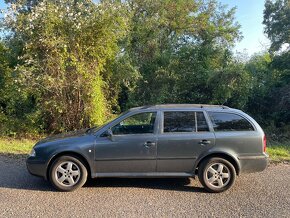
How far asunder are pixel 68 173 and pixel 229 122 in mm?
3050

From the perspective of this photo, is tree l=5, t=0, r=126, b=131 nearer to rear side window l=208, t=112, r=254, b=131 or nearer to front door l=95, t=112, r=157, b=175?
front door l=95, t=112, r=157, b=175

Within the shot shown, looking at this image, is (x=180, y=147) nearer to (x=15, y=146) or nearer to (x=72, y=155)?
(x=72, y=155)

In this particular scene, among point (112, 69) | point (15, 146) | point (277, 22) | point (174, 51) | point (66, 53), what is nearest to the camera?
point (15, 146)

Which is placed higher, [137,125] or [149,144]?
[137,125]

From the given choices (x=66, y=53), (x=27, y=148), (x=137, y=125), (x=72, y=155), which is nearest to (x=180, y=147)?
(x=137, y=125)

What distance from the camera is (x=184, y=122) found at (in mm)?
5836

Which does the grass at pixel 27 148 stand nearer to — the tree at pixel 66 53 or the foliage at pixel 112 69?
the foliage at pixel 112 69

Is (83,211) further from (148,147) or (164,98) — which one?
(164,98)

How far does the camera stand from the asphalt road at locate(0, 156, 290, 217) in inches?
185

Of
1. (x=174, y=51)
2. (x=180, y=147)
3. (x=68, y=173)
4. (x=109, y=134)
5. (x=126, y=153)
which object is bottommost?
(x=68, y=173)

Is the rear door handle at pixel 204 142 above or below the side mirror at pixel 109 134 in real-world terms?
below

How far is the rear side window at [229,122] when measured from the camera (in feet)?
19.0

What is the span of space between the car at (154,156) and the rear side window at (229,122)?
70 millimetres

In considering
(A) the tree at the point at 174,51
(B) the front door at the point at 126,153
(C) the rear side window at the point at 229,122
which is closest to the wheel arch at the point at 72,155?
(B) the front door at the point at 126,153
